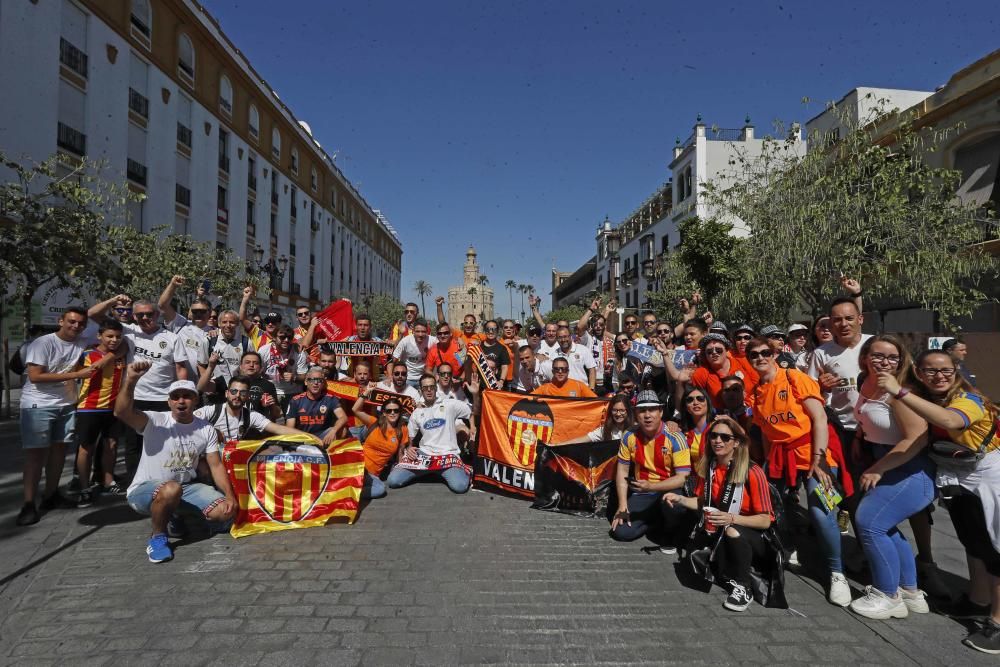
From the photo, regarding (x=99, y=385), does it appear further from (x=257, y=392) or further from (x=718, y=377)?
(x=718, y=377)

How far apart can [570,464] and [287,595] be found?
3.05 m

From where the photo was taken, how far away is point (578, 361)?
8.00 m

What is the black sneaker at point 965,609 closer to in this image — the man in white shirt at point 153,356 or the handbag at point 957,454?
the handbag at point 957,454

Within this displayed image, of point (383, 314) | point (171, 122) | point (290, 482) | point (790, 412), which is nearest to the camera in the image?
point (790, 412)

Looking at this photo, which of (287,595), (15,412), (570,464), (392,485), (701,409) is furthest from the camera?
(15,412)

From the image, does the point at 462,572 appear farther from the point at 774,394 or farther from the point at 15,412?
the point at 15,412

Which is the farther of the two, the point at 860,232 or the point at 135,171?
the point at 135,171

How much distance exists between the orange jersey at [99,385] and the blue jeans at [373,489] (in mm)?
2726

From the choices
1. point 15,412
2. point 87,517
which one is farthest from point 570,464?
point 15,412

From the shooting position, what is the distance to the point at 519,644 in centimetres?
309

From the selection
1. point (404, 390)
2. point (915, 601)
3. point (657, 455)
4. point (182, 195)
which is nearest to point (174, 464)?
point (404, 390)

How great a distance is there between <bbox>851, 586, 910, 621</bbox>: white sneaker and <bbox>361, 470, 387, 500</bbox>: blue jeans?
171 inches

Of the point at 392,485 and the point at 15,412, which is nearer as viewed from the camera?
the point at 392,485

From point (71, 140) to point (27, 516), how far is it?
62.6 feet
